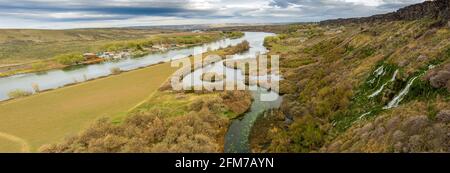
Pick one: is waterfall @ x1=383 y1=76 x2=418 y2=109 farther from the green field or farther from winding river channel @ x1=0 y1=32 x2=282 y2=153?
the green field

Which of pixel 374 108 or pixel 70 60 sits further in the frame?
pixel 70 60

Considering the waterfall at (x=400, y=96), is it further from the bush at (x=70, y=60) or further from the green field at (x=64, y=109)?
the bush at (x=70, y=60)

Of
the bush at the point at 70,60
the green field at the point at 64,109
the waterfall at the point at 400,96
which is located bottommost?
the green field at the point at 64,109

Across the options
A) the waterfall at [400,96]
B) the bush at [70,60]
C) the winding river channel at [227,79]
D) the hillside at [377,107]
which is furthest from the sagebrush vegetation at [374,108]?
the bush at [70,60]

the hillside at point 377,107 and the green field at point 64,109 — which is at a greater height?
the hillside at point 377,107

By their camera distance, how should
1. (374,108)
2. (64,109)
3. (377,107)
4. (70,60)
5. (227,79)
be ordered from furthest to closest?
(70,60)
(227,79)
(64,109)
(374,108)
(377,107)

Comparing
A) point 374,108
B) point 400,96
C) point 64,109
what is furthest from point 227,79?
point 400,96

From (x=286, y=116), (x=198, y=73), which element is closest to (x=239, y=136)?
(x=286, y=116)

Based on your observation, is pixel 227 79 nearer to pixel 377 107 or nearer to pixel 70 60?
pixel 377 107
